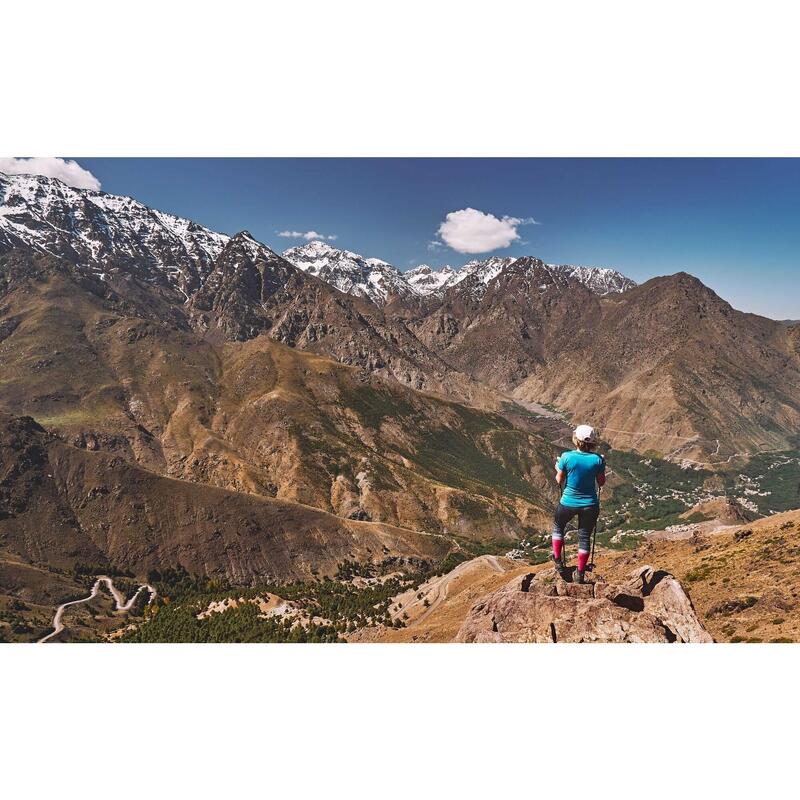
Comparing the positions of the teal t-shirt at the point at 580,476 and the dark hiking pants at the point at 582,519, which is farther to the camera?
the dark hiking pants at the point at 582,519

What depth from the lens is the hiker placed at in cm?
678

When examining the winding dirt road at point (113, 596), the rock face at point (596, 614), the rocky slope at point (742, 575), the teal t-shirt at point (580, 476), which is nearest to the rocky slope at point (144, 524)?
the winding dirt road at point (113, 596)

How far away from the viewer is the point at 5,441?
7044cm

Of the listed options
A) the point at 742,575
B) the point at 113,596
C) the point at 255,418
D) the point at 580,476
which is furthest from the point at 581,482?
the point at 255,418

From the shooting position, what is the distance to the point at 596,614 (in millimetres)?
7039

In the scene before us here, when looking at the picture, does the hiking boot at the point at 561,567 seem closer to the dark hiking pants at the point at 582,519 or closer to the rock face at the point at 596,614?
the rock face at the point at 596,614

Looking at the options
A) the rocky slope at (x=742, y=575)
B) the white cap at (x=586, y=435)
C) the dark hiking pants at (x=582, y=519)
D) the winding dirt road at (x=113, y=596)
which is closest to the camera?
the white cap at (x=586, y=435)

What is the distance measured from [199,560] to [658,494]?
120 meters

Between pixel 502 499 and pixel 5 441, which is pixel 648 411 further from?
pixel 5 441

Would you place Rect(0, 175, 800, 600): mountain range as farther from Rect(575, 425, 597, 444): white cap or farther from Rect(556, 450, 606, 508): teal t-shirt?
Rect(575, 425, 597, 444): white cap

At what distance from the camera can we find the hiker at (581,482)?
6781 mm

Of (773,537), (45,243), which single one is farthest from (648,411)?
(45,243)

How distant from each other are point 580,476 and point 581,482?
0.40ft

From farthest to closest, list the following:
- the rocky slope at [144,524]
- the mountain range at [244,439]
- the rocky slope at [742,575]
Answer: the mountain range at [244,439] < the rocky slope at [144,524] < the rocky slope at [742,575]
